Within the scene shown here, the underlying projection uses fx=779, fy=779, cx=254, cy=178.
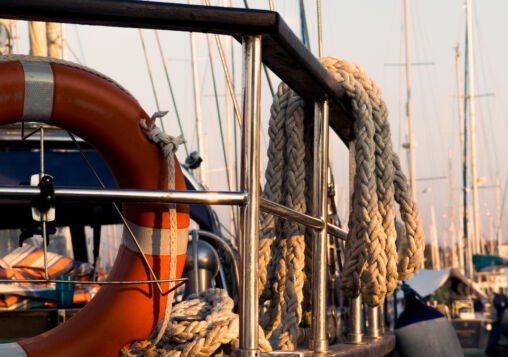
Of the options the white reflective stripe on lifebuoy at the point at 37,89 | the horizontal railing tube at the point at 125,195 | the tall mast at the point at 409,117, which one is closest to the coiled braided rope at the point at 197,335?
the horizontal railing tube at the point at 125,195

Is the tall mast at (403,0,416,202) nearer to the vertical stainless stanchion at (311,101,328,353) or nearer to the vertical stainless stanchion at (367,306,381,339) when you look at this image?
the vertical stainless stanchion at (367,306,381,339)

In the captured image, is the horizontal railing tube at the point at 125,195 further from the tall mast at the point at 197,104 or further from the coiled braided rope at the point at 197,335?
the tall mast at the point at 197,104

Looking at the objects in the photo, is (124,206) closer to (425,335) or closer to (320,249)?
(320,249)

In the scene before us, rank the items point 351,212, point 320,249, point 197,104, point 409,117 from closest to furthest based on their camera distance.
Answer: point 320,249, point 351,212, point 197,104, point 409,117

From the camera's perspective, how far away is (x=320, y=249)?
2.45 metres

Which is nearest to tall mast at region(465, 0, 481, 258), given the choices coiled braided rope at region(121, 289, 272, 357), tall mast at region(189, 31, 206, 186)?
tall mast at region(189, 31, 206, 186)

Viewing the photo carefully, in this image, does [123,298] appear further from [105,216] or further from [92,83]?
[105,216]

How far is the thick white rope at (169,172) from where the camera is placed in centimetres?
207

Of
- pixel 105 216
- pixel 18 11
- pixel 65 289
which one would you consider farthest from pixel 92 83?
pixel 105 216

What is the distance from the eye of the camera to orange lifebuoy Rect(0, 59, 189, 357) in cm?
201

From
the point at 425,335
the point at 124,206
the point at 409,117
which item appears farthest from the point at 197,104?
the point at 124,206

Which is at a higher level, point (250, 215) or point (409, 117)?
point (409, 117)

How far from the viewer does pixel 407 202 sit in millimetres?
2830

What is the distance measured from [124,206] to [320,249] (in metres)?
0.64
